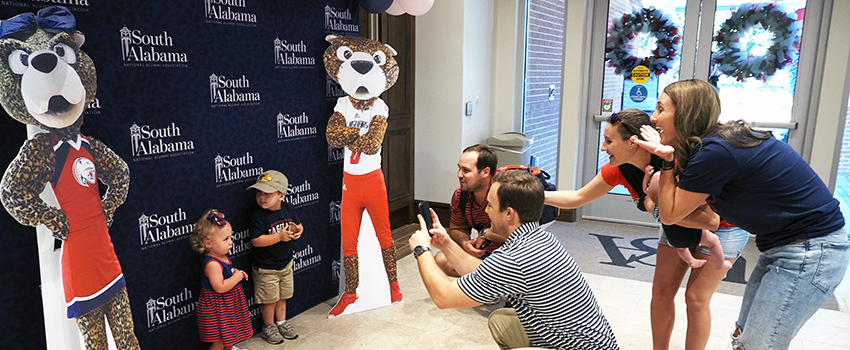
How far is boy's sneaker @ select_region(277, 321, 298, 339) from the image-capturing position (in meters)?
3.23

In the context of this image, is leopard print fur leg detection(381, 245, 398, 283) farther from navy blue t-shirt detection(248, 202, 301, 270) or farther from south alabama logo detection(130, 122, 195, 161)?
south alabama logo detection(130, 122, 195, 161)

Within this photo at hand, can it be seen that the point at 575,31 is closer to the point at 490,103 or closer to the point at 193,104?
the point at 490,103

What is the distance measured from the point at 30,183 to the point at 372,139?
1803 millimetres

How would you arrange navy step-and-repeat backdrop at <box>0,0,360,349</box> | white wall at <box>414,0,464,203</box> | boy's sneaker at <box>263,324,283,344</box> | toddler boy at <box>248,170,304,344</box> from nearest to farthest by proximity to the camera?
1. navy step-and-repeat backdrop at <box>0,0,360,349</box>
2. toddler boy at <box>248,170,304,344</box>
3. boy's sneaker at <box>263,324,283,344</box>
4. white wall at <box>414,0,464,203</box>

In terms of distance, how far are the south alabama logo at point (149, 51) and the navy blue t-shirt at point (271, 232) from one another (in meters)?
0.85

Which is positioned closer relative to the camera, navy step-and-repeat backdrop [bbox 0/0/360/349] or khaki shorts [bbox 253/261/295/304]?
navy step-and-repeat backdrop [bbox 0/0/360/349]

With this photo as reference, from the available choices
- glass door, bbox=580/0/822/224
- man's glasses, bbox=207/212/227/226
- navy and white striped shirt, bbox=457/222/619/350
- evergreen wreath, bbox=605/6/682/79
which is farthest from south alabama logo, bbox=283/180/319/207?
evergreen wreath, bbox=605/6/682/79

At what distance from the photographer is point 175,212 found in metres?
2.76

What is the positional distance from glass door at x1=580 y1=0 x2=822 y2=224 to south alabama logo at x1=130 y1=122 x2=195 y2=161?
405 centimetres

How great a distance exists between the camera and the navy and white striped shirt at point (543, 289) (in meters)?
1.89

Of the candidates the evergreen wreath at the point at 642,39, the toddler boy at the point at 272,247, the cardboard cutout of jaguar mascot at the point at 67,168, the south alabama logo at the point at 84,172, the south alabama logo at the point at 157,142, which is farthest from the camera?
the evergreen wreath at the point at 642,39

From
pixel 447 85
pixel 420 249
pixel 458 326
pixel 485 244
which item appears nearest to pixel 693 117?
pixel 420 249

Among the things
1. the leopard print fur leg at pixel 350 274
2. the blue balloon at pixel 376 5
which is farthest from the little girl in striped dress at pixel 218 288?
the blue balloon at pixel 376 5

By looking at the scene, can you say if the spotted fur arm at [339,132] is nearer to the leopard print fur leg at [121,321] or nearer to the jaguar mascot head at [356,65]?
the jaguar mascot head at [356,65]
